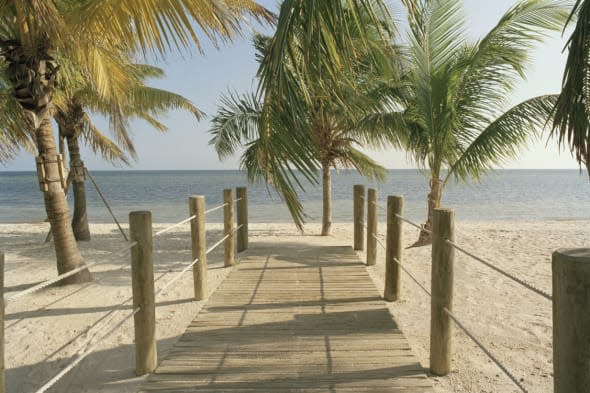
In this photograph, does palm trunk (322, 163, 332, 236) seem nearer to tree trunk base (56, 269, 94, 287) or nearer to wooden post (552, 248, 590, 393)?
tree trunk base (56, 269, 94, 287)

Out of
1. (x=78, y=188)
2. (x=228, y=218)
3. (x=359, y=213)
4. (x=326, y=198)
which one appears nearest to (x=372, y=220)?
(x=359, y=213)

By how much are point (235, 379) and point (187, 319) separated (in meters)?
1.41

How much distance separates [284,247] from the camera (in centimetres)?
653

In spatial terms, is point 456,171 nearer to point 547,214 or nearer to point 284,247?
point 284,247

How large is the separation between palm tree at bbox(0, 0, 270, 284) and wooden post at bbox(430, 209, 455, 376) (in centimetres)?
189

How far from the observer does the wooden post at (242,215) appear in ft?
19.3

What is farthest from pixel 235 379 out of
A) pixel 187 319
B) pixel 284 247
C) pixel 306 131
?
pixel 284 247

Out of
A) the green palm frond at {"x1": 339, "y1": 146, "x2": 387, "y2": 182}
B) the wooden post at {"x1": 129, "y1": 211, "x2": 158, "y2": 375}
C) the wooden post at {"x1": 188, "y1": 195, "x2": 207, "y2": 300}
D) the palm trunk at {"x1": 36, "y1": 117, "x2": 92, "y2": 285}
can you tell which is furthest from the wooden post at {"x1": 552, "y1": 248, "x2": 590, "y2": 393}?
the green palm frond at {"x1": 339, "y1": 146, "x2": 387, "y2": 182}

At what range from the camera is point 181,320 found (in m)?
3.60

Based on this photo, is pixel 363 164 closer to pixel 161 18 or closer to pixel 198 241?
pixel 198 241

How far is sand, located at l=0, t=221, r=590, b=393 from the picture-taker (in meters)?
2.61

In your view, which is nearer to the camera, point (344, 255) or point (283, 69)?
point (283, 69)

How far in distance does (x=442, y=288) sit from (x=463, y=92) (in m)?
4.30

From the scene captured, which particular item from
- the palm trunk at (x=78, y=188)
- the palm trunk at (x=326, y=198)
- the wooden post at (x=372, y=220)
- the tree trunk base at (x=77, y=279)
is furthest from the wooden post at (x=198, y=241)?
the palm trunk at (x=78, y=188)
